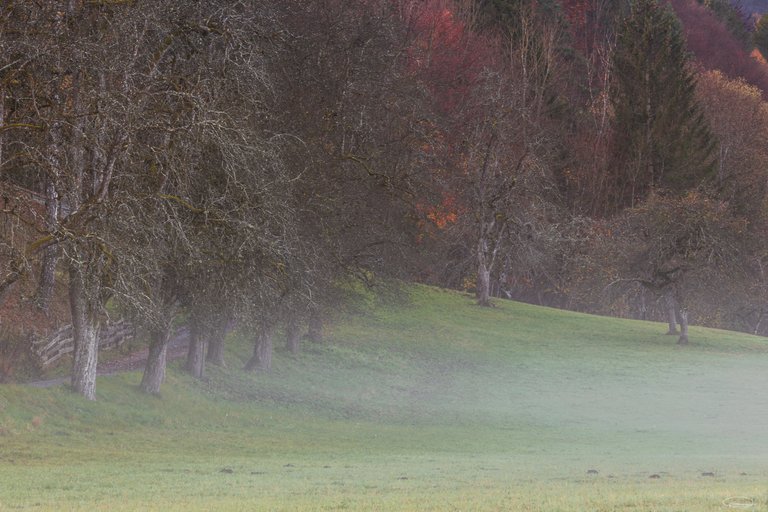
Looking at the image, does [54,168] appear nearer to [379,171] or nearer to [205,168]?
[205,168]

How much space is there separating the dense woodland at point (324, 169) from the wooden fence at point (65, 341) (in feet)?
1.81

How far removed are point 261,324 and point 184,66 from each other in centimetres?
802

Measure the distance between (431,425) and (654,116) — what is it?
36.1m

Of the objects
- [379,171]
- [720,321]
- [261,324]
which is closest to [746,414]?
[379,171]

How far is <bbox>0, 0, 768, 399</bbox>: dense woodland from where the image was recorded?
1903cm

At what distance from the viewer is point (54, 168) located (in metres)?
17.2

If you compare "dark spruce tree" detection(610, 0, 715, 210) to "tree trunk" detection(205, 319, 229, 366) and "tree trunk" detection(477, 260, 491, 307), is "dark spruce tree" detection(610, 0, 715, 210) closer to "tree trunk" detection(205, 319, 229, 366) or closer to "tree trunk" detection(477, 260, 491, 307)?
"tree trunk" detection(477, 260, 491, 307)

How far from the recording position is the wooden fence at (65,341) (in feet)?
96.2

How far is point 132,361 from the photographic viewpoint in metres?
34.0

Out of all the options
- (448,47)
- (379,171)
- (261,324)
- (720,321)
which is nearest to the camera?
(261,324)

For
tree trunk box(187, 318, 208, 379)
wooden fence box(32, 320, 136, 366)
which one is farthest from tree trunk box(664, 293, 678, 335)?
wooden fence box(32, 320, 136, 366)

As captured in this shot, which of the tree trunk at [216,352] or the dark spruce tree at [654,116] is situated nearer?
the tree trunk at [216,352]

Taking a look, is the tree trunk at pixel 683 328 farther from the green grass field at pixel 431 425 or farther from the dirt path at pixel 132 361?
the dirt path at pixel 132 361

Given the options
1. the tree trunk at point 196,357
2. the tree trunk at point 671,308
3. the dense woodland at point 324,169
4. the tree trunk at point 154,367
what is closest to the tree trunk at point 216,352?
the dense woodland at point 324,169
